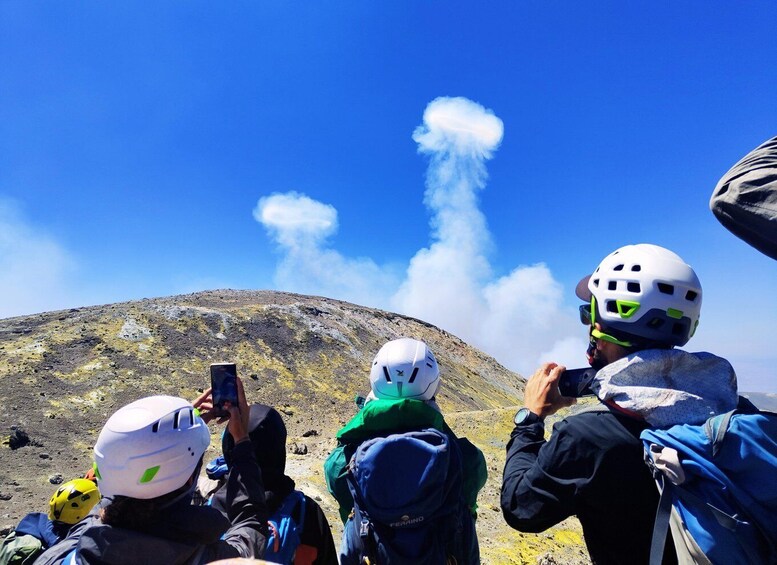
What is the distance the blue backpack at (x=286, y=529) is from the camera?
277 centimetres

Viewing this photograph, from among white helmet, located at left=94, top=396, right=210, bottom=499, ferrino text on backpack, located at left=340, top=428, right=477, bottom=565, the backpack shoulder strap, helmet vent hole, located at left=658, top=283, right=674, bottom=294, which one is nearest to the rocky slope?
the backpack shoulder strap

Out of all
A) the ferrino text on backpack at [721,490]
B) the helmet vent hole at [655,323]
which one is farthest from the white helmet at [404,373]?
the ferrino text on backpack at [721,490]

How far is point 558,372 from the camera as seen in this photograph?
8.05 feet

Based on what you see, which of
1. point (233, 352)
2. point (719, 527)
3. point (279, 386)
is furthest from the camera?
point (233, 352)

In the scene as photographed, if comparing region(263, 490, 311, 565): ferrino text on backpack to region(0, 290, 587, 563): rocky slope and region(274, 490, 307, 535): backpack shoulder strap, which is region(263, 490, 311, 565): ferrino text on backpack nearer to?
region(274, 490, 307, 535): backpack shoulder strap

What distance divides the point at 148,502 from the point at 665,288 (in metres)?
2.64

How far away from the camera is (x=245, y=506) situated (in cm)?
249

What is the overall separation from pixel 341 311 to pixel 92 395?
85.0 feet

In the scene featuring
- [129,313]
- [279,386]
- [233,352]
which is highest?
[129,313]

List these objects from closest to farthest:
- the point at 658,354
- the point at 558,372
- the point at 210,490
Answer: the point at 658,354, the point at 558,372, the point at 210,490

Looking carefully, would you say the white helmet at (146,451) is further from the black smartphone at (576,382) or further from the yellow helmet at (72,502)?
the yellow helmet at (72,502)

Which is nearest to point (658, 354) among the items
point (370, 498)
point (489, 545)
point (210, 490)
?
point (370, 498)

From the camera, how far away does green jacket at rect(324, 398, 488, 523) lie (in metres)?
2.76

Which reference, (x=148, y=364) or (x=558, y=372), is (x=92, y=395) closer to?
(x=148, y=364)
